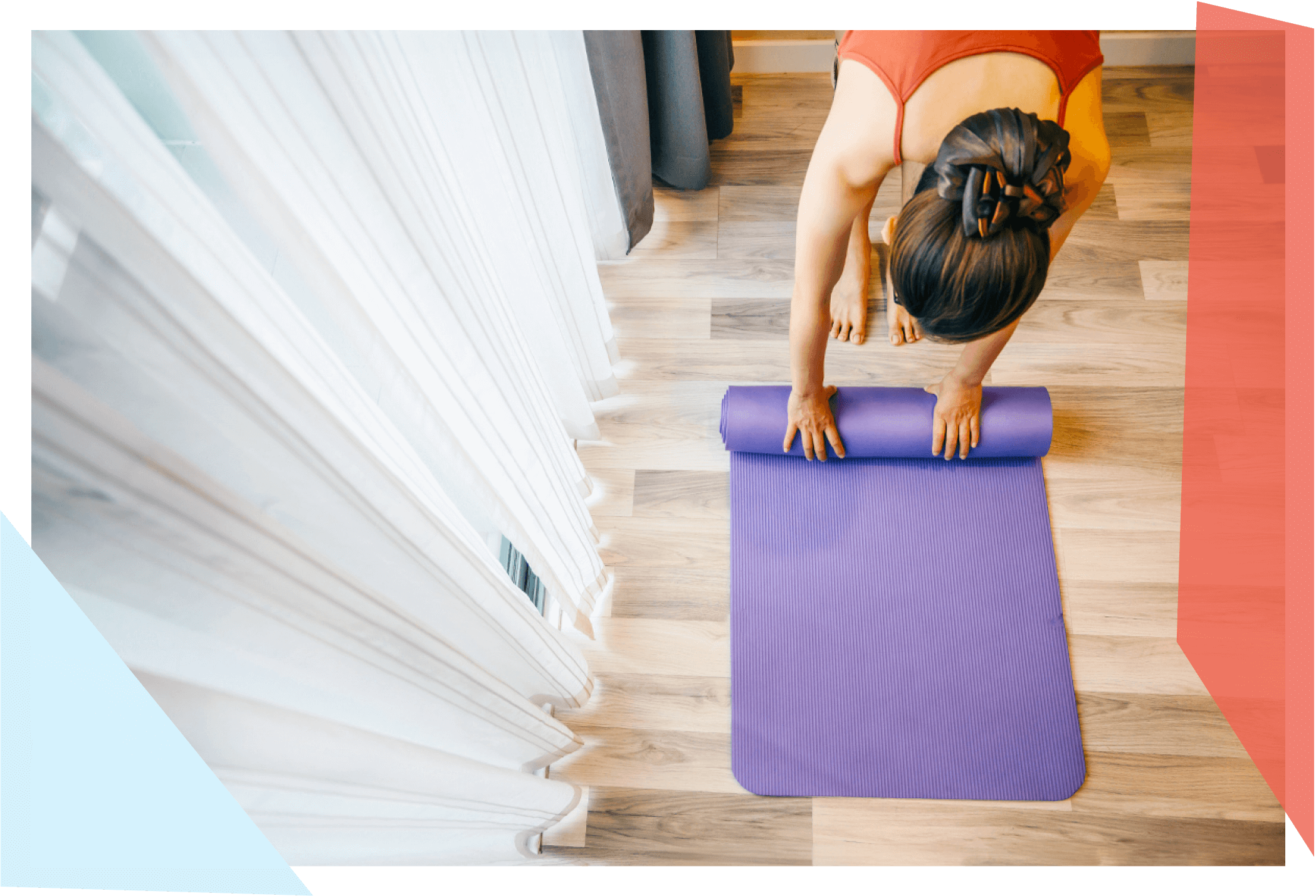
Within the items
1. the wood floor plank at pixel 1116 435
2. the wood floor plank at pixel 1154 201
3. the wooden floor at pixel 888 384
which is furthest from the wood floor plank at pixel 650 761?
the wood floor plank at pixel 1154 201

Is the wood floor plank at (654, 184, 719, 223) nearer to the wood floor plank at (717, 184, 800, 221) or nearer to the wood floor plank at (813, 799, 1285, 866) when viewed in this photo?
the wood floor plank at (717, 184, 800, 221)

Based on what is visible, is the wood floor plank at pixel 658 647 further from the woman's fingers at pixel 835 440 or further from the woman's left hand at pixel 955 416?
the woman's left hand at pixel 955 416

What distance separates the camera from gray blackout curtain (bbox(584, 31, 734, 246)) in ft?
4.94

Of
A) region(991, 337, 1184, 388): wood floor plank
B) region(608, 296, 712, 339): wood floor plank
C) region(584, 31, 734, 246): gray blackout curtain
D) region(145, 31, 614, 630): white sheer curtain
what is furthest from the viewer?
region(608, 296, 712, 339): wood floor plank

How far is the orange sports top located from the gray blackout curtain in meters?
0.58

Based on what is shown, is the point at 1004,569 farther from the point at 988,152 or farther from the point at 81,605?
the point at 81,605

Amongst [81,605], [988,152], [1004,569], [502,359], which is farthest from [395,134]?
[1004,569]

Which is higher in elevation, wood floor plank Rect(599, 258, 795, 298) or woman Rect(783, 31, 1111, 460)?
woman Rect(783, 31, 1111, 460)

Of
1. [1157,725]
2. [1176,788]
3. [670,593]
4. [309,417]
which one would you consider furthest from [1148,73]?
[309,417]

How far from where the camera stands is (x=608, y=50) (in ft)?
4.72

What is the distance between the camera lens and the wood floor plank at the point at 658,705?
1.51 metres

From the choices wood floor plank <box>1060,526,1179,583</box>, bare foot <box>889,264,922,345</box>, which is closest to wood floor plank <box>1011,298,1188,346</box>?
bare foot <box>889,264,922,345</box>

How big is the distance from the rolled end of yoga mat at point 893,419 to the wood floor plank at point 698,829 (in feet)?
2.36

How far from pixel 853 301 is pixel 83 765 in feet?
5.42
